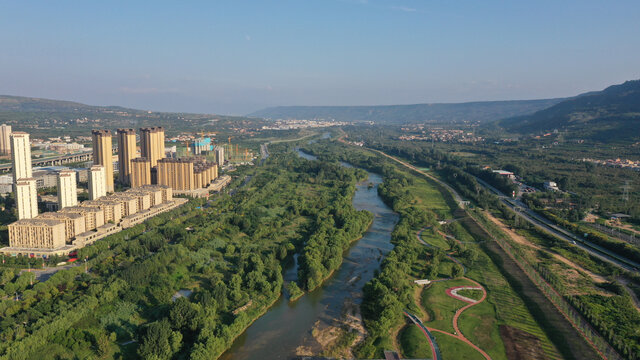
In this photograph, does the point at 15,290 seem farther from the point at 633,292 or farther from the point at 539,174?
the point at 539,174

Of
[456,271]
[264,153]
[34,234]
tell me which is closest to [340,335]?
[456,271]

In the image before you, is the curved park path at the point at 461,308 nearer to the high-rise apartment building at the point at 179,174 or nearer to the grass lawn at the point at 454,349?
the grass lawn at the point at 454,349

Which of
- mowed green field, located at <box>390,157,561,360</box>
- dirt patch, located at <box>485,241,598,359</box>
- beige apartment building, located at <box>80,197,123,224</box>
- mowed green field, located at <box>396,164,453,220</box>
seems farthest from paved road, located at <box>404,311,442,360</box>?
beige apartment building, located at <box>80,197,123,224</box>

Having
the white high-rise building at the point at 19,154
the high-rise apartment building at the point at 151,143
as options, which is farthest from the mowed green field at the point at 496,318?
the high-rise apartment building at the point at 151,143

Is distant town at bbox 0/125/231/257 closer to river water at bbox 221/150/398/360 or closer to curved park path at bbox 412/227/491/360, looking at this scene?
river water at bbox 221/150/398/360

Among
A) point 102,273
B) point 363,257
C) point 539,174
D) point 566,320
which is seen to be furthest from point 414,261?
point 539,174

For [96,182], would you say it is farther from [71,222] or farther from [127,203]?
[71,222]

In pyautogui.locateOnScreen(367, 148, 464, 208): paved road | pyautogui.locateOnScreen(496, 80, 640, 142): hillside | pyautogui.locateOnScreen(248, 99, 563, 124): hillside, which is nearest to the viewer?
pyautogui.locateOnScreen(367, 148, 464, 208): paved road

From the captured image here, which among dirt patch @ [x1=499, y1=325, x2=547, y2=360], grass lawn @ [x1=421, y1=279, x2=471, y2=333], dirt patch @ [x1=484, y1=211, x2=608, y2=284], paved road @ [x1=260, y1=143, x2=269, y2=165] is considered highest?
paved road @ [x1=260, y1=143, x2=269, y2=165]
